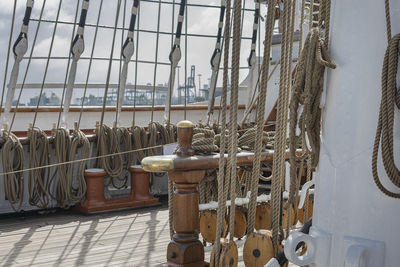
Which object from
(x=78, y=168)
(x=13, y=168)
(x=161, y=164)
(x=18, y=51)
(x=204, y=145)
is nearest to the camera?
(x=161, y=164)

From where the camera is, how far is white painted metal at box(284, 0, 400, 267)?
4.25ft

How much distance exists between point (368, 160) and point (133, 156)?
426 centimetres

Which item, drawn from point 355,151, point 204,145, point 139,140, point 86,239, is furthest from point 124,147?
point 355,151

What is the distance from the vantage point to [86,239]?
3.77 metres

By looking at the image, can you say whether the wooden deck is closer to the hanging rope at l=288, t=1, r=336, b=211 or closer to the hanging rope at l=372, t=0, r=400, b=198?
the hanging rope at l=288, t=1, r=336, b=211

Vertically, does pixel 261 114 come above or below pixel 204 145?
above

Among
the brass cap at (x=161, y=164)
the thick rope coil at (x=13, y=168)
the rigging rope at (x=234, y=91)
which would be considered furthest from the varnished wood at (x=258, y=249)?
the thick rope coil at (x=13, y=168)

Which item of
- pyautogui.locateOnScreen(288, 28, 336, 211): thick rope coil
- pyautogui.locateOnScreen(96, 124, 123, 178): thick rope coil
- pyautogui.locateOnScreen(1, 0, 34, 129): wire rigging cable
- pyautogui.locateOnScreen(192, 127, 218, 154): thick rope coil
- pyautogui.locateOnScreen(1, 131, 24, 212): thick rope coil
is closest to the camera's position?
pyautogui.locateOnScreen(288, 28, 336, 211): thick rope coil

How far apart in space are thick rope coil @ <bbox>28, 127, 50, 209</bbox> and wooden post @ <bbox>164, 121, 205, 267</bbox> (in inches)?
114

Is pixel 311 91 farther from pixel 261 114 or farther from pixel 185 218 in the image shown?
pixel 185 218

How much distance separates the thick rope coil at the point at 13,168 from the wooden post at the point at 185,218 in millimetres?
2822

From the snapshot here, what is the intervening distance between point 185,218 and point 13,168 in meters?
2.96

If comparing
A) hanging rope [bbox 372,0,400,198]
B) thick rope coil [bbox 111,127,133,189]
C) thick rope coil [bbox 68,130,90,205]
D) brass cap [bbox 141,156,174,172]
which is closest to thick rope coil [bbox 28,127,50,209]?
thick rope coil [bbox 68,130,90,205]

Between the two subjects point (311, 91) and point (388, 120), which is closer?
point (388, 120)
